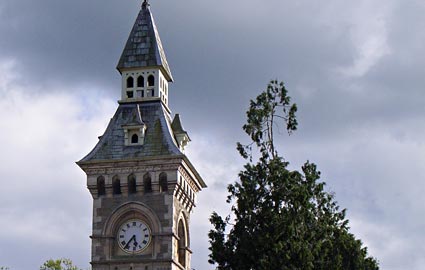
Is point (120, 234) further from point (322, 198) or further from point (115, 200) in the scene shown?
point (322, 198)

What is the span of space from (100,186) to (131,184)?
5.28ft

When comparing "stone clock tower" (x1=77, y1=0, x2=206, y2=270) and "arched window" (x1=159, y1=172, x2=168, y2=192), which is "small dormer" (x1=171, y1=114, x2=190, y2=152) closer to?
"stone clock tower" (x1=77, y1=0, x2=206, y2=270)

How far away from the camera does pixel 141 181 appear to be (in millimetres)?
56250

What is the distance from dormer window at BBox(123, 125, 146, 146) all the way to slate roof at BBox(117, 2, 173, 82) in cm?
348

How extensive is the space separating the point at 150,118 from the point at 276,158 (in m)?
10.8

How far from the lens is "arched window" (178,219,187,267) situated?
57500mm

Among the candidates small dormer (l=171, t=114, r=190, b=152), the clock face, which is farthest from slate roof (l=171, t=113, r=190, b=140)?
the clock face

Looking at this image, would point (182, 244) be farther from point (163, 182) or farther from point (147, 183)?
point (147, 183)

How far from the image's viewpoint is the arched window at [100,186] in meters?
56.8

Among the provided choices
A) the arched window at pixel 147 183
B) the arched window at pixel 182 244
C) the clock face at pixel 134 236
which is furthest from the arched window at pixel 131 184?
the arched window at pixel 182 244

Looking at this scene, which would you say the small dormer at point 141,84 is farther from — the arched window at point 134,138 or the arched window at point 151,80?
the arched window at point 134,138

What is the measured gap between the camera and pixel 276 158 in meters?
49.8

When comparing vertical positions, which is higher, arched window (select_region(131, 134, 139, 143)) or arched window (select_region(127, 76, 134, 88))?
arched window (select_region(127, 76, 134, 88))

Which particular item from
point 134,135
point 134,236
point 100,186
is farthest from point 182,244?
point 134,135
